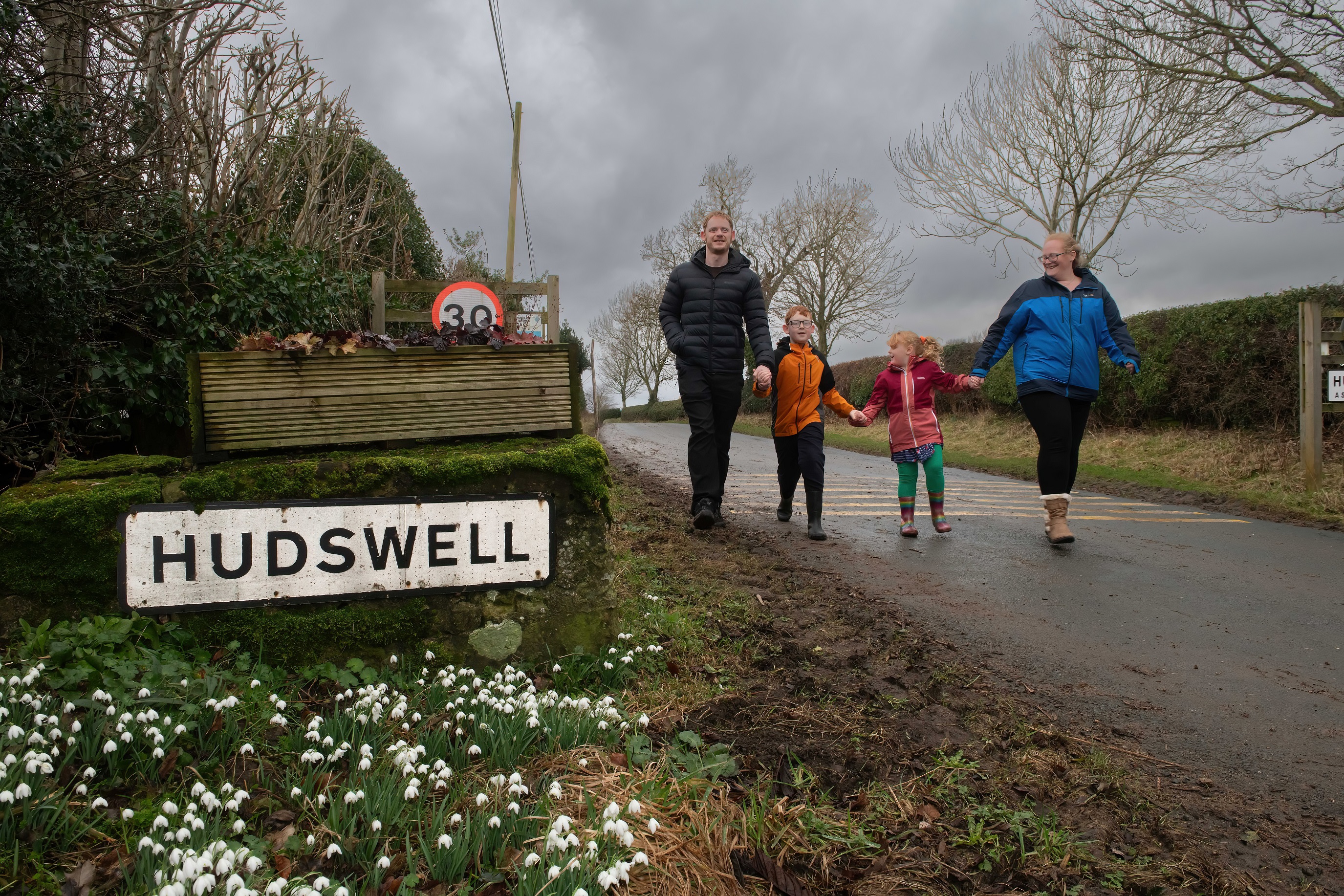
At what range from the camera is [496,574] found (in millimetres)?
2703

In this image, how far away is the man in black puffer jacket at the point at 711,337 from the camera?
546 centimetres

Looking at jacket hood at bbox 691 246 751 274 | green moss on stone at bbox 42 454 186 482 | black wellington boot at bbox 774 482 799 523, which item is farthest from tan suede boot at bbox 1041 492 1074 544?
green moss on stone at bbox 42 454 186 482

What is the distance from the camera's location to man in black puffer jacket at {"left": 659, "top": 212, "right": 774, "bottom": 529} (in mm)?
5465

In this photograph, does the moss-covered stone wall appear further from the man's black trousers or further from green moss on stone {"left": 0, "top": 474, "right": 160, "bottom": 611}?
the man's black trousers

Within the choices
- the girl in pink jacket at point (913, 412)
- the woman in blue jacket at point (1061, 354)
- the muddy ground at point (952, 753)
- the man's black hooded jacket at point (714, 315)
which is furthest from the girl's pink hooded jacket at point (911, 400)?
the muddy ground at point (952, 753)

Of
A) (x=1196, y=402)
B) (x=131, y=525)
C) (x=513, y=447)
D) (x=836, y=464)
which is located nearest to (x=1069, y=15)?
(x=1196, y=402)

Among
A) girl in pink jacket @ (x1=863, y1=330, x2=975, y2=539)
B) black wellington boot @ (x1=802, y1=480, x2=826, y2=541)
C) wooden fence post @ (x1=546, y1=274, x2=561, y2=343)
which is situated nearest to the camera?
black wellington boot @ (x1=802, y1=480, x2=826, y2=541)

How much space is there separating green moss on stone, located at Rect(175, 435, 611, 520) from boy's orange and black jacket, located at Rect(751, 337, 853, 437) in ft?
10.7

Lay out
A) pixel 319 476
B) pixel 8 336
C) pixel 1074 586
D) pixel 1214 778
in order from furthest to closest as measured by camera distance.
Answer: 1. pixel 1074 586
2. pixel 8 336
3. pixel 319 476
4. pixel 1214 778

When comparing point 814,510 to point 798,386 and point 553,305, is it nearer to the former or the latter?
point 798,386

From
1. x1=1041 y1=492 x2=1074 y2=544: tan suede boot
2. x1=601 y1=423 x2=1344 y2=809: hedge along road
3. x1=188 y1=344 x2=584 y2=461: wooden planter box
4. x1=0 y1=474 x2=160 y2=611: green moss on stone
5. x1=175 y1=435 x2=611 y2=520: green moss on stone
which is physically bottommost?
x1=601 y1=423 x2=1344 y2=809: hedge along road

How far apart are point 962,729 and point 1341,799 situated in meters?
0.99

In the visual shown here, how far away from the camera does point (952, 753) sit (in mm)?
2332

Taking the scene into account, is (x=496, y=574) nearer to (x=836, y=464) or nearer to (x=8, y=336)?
(x=8, y=336)
